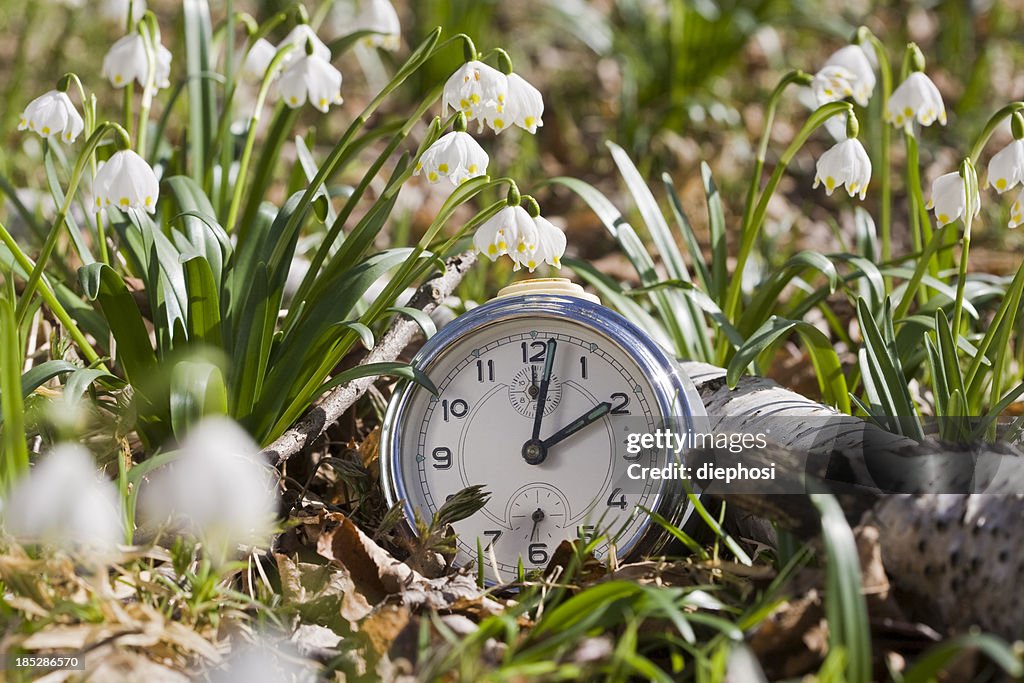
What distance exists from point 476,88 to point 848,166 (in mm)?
768

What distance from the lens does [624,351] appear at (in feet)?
5.77

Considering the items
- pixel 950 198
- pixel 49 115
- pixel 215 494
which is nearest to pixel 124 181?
pixel 49 115

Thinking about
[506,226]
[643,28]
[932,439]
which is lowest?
[932,439]

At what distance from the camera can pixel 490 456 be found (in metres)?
1.79

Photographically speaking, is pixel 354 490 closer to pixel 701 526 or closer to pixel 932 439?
pixel 701 526

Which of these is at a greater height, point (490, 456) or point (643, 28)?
point (643, 28)

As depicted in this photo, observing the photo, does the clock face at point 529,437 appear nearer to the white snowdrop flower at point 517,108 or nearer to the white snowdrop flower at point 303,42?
the white snowdrop flower at point 517,108

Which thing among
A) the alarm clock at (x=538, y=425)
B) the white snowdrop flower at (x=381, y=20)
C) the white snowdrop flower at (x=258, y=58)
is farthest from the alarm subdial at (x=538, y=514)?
the white snowdrop flower at (x=258, y=58)

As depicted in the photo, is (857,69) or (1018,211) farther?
(857,69)

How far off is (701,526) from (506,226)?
634 mm

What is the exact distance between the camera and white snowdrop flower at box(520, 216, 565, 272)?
1.69m

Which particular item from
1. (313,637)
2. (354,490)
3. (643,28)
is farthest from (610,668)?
(643,28)

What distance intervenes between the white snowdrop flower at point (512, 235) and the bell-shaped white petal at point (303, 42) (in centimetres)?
55

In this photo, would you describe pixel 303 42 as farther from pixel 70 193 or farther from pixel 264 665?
pixel 264 665
